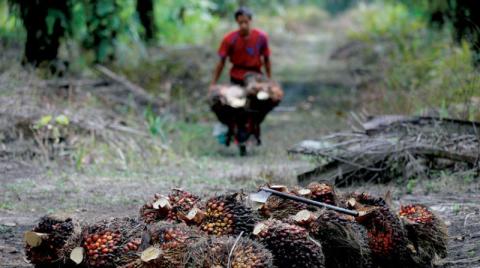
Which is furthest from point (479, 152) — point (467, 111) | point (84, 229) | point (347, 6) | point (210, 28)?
point (347, 6)

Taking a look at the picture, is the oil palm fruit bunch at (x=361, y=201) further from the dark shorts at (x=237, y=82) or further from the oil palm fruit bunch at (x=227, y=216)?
the dark shorts at (x=237, y=82)

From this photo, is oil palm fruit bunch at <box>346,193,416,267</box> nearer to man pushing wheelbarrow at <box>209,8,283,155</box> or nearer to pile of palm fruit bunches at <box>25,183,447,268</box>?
pile of palm fruit bunches at <box>25,183,447,268</box>

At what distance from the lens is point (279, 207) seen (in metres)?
4.88

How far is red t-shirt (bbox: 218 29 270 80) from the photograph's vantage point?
437 inches

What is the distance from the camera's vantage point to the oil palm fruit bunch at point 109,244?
444cm

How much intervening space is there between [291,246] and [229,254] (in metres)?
0.41

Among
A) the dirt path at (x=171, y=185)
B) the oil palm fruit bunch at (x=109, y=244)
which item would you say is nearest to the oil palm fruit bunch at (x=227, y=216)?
the oil palm fruit bunch at (x=109, y=244)

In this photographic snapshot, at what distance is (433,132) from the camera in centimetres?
845

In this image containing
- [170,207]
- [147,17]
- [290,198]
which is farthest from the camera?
[147,17]

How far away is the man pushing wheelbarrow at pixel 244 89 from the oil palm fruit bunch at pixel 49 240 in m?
6.13

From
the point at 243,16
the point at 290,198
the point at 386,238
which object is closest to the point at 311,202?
the point at 290,198

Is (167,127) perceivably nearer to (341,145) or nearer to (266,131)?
(266,131)

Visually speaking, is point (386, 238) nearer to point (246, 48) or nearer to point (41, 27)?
point (246, 48)

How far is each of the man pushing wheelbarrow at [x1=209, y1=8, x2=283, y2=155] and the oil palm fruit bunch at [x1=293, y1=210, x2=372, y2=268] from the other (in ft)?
20.0
